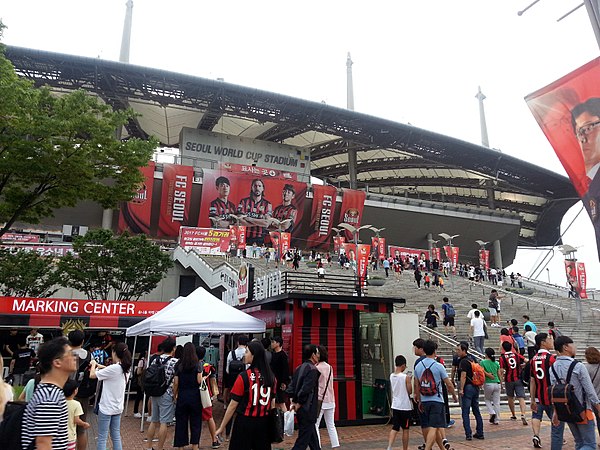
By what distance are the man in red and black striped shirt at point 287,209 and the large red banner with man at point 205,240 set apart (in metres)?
13.1

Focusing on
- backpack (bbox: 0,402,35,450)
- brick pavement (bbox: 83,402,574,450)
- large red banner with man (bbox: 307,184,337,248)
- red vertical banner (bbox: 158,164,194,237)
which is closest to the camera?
backpack (bbox: 0,402,35,450)

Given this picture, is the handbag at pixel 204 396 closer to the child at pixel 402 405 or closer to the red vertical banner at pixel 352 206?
the child at pixel 402 405

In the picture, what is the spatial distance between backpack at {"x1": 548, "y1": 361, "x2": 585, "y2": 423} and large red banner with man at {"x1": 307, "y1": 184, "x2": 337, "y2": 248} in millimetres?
42229

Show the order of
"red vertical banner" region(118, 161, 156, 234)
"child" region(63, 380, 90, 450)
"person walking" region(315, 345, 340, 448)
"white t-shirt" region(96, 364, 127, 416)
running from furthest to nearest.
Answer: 1. "red vertical banner" region(118, 161, 156, 234)
2. "person walking" region(315, 345, 340, 448)
3. "white t-shirt" region(96, 364, 127, 416)
4. "child" region(63, 380, 90, 450)

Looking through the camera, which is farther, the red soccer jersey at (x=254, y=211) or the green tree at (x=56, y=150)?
the red soccer jersey at (x=254, y=211)

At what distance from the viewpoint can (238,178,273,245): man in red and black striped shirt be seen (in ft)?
143

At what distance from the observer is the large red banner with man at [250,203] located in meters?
43.0

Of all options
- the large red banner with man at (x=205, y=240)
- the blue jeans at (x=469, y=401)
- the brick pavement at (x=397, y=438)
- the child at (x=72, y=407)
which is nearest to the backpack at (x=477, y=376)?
the blue jeans at (x=469, y=401)

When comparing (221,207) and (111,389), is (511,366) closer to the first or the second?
(111,389)

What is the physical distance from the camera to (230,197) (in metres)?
43.6

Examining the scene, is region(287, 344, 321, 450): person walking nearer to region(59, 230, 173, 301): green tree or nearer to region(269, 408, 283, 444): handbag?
region(269, 408, 283, 444): handbag

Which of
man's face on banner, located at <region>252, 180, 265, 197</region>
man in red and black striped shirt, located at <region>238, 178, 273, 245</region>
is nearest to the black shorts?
man in red and black striped shirt, located at <region>238, 178, 273, 245</region>

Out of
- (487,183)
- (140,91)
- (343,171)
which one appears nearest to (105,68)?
(140,91)

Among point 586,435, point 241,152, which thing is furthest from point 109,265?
point 241,152
